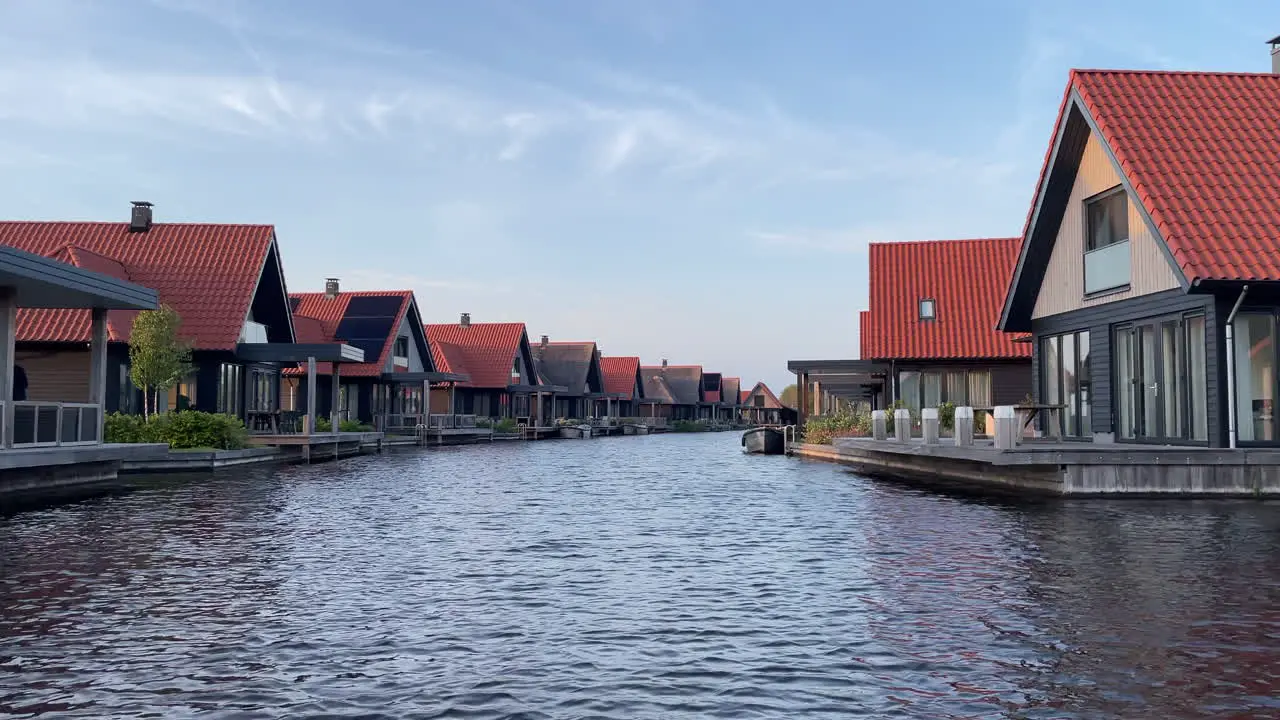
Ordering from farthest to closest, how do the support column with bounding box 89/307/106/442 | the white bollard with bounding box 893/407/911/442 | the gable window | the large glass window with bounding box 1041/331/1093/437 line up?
the white bollard with bounding box 893/407/911/442 → the large glass window with bounding box 1041/331/1093/437 → the support column with bounding box 89/307/106/442 → the gable window

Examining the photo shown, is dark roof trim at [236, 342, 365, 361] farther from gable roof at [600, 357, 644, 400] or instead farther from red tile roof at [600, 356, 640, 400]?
red tile roof at [600, 356, 640, 400]

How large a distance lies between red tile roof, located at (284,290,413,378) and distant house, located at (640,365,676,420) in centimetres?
6023

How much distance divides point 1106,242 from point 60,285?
21.8 metres

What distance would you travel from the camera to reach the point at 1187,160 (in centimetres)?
2353

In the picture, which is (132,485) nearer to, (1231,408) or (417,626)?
(417,626)

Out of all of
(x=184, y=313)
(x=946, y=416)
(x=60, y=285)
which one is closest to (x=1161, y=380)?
(x=946, y=416)

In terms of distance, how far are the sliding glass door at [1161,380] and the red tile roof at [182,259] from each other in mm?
28309

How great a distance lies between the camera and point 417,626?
9562 mm

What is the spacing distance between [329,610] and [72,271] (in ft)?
53.9

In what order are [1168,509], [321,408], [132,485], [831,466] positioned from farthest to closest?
[321,408] < [831,466] < [132,485] < [1168,509]

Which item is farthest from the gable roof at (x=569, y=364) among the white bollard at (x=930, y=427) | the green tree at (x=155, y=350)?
the white bollard at (x=930, y=427)

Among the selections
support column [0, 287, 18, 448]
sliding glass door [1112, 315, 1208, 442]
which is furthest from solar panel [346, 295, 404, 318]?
sliding glass door [1112, 315, 1208, 442]

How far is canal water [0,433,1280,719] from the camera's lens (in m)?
7.33

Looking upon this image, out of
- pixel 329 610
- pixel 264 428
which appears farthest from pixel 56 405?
pixel 264 428
